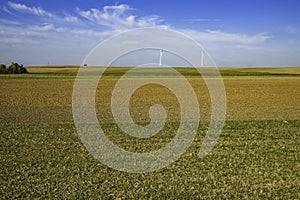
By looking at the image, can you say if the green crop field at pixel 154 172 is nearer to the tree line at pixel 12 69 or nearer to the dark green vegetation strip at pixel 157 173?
the dark green vegetation strip at pixel 157 173

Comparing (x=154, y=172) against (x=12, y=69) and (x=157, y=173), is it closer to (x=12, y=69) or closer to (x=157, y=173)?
(x=157, y=173)

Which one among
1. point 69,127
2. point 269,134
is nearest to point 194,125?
point 269,134

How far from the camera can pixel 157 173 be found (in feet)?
32.1

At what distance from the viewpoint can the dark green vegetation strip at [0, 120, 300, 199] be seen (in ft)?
26.9

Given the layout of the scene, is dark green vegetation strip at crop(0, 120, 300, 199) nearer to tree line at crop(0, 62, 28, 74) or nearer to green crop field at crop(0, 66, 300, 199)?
green crop field at crop(0, 66, 300, 199)

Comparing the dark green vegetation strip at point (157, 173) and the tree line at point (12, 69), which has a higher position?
the tree line at point (12, 69)

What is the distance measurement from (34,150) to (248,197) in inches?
293

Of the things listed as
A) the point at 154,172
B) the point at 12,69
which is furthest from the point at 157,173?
the point at 12,69

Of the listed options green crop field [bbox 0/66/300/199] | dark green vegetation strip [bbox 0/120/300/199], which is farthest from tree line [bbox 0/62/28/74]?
dark green vegetation strip [bbox 0/120/300/199]

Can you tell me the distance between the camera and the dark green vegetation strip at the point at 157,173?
8195 mm

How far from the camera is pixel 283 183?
9.02m

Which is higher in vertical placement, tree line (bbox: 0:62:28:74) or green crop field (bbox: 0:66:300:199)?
tree line (bbox: 0:62:28:74)

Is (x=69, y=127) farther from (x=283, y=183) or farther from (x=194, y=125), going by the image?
(x=283, y=183)

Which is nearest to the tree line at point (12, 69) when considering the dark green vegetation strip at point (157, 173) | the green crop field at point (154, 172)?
the green crop field at point (154, 172)
